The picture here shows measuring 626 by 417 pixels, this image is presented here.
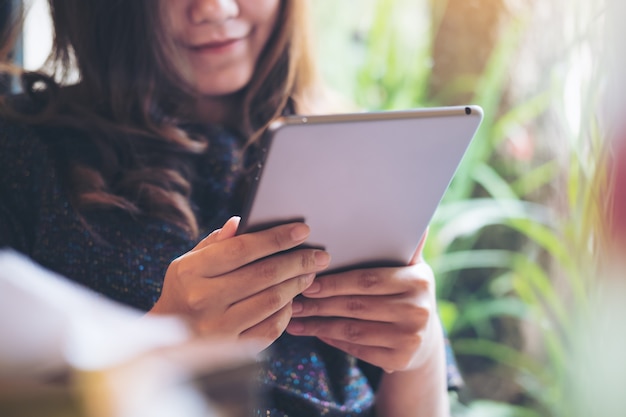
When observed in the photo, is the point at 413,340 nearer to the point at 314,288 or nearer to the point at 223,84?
the point at 314,288

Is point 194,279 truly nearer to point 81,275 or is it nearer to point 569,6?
point 81,275

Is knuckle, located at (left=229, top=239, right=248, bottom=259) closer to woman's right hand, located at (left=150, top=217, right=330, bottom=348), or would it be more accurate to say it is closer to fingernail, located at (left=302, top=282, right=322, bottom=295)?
woman's right hand, located at (left=150, top=217, right=330, bottom=348)

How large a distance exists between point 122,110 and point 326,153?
1.29 ft

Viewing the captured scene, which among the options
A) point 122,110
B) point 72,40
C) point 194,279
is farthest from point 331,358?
point 72,40

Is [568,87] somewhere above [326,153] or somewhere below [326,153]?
below

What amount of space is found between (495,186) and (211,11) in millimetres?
770

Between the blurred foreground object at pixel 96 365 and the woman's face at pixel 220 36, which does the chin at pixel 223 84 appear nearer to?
the woman's face at pixel 220 36

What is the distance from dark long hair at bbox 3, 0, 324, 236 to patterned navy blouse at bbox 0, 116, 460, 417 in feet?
0.07

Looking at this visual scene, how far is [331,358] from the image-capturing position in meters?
0.80

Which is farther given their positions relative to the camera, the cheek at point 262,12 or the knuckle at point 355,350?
the cheek at point 262,12

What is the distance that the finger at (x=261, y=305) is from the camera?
0.59 m

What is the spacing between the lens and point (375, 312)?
0.68 m

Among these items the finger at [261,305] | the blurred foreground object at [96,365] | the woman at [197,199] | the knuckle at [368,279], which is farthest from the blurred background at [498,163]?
the blurred foreground object at [96,365]

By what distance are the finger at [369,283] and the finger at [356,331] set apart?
4cm
